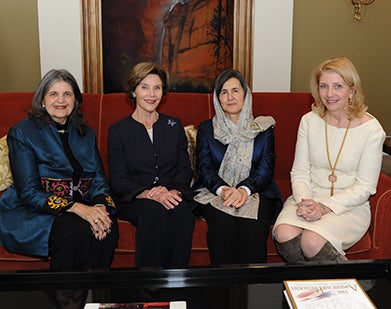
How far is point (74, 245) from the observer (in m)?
2.10

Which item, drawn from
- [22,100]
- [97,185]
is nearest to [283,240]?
[97,185]

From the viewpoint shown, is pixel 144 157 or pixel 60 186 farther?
pixel 144 157

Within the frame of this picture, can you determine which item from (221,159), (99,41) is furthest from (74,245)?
(99,41)

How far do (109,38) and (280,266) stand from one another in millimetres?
3185

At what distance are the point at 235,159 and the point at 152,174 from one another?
437mm

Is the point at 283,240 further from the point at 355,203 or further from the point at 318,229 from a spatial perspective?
the point at 355,203

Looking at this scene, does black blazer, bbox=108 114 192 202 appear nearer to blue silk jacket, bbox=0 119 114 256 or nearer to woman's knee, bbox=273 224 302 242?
blue silk jacket, bbox=0 119 114 256

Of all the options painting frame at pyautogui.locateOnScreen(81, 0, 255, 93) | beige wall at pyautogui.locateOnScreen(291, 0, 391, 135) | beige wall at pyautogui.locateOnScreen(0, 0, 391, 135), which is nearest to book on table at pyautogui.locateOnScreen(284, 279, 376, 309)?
painting frame at pyautogui.locateOnScreen(81, 0, 255, 93)

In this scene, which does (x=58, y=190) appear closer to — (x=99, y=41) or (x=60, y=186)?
(x=60, y=186)

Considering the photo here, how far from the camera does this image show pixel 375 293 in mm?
1589

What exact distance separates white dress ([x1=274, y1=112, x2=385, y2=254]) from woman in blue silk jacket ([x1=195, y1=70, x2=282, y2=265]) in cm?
16

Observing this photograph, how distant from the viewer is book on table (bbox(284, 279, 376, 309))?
4.78ft

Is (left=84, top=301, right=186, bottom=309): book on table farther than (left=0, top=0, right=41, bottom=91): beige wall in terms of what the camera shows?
No

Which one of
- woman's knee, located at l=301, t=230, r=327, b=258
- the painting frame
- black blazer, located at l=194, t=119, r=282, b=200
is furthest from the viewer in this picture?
the painting frame
